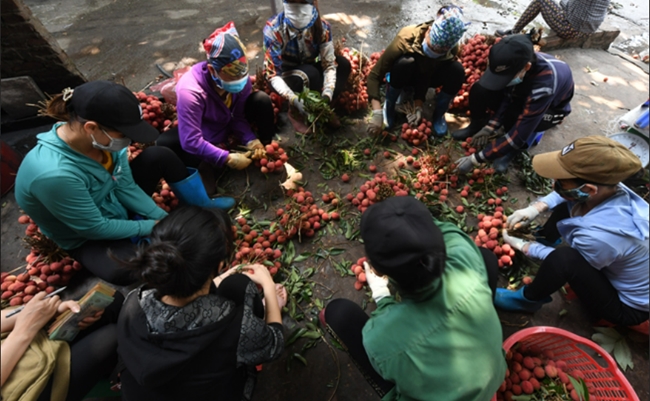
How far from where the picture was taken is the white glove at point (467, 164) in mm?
2926

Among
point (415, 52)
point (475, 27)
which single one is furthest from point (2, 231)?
point (475, 27)

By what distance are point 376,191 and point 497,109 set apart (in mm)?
1609

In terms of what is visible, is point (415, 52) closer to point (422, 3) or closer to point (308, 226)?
point (308, 226)

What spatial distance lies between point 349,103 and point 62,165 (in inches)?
102

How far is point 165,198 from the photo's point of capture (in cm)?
281

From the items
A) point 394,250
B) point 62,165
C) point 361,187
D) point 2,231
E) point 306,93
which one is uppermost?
point 394,250

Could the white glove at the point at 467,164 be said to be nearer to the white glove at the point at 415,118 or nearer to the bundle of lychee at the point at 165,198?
the white glove at the point at 415,118

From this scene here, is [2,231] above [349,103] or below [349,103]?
below

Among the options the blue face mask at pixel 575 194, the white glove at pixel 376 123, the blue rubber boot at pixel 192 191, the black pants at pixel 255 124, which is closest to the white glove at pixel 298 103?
the black pants at pixel 255 124

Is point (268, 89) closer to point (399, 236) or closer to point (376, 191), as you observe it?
point (376, 191)

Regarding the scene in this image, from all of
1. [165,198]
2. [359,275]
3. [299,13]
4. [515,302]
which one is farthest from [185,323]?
[299,13]

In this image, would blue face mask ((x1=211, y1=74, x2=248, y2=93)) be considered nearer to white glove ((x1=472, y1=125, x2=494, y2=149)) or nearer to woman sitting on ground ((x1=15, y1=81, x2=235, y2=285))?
woman sitting on ground ((x1=15, y1=81, x2=235, y2=285))

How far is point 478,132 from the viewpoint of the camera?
3342mm

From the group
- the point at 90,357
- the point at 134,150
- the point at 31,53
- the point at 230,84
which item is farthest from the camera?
the point at 31,53
